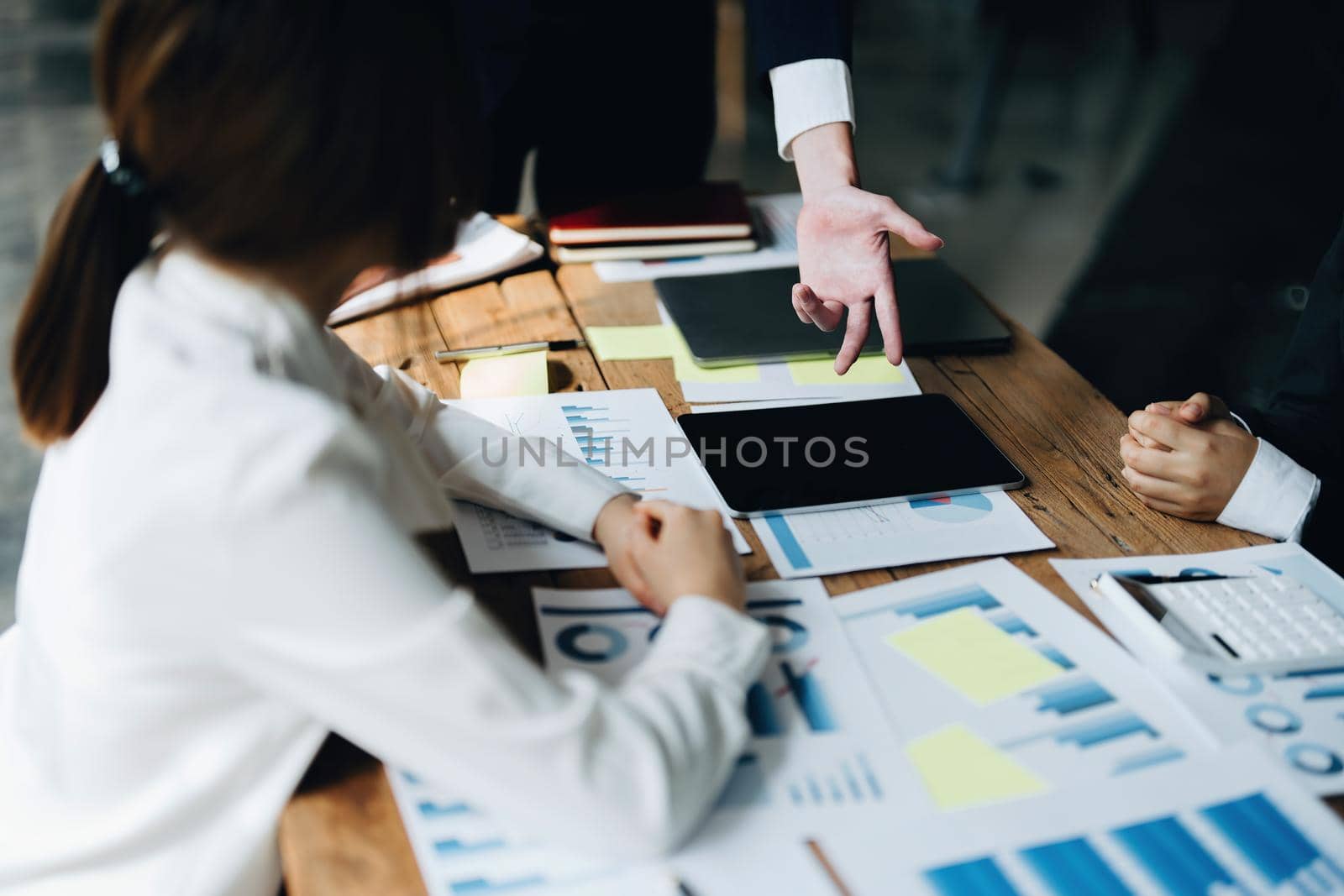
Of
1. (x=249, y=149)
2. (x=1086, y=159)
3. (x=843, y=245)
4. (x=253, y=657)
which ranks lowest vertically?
(x=1086, y=159)

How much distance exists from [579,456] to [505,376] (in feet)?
0.62

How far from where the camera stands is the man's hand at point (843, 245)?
115 cm

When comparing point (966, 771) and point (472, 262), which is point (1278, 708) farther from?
point (472, 262)

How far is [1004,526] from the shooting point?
95 centimetres

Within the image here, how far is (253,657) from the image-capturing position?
0.60 meters

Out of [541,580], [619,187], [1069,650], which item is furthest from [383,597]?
[619,187]

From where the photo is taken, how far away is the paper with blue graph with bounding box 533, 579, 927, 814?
2.16ft

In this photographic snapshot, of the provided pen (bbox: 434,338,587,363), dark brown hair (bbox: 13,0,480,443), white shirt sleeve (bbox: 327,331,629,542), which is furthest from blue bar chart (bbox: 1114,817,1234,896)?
pen (bbox: 434,338,587,363)

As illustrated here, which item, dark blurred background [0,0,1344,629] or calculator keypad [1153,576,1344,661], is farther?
dark blurred background [0,0,1344,629]

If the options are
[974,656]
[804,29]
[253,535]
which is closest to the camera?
[253,535]

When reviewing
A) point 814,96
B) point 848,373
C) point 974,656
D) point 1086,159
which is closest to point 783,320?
point 848,373

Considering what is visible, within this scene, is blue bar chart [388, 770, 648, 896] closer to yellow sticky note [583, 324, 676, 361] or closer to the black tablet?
the black tablet

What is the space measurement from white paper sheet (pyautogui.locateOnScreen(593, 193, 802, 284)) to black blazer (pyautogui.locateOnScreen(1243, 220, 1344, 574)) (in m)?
0.62

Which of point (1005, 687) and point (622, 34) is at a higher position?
point (622, 34)
